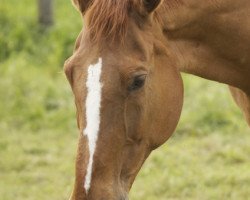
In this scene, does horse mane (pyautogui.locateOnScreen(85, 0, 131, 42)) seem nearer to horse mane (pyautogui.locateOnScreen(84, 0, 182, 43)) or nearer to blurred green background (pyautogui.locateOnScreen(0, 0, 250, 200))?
horse mane (pyautogui.locateOnScreen(84, 0, 182, 43))

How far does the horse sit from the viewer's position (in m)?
3.14

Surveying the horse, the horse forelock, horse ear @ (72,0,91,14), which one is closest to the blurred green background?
the horse

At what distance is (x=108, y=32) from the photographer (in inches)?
129

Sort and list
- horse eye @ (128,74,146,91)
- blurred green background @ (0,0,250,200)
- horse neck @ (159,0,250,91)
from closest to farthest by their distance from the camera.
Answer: horse eye @ (128,74,146,91) < horse neck @ (159,0,250,91) < blurred green background @ (0,0,250,200)

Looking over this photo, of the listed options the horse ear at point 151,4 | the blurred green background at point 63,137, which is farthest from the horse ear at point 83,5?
the blurred green background at point 63,137

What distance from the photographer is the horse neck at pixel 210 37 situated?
11.9 feet

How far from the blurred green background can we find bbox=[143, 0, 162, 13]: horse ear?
2880 millimetres

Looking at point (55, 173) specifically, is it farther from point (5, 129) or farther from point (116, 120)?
point (116, 120)

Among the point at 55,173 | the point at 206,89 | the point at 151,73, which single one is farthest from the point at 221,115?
the point at 151,73

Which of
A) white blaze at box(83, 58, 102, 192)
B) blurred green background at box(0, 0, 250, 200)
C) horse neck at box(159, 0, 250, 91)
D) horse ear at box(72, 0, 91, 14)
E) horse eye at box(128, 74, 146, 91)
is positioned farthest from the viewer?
blurred green background at box(0, 0, 250, 200)

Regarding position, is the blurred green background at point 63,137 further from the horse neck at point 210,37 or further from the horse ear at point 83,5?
the horse ear at point 83,5

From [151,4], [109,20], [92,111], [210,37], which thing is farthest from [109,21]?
[210,37]

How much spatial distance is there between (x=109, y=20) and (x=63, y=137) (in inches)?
166

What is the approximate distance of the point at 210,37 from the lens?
3.79 meters
